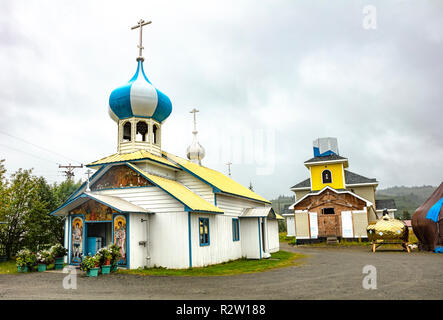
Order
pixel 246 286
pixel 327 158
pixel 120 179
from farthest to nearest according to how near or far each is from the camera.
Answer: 1. pixel 327 158
2. pixel 120 179
3. pixel 246 286

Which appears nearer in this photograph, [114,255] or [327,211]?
[114,255]

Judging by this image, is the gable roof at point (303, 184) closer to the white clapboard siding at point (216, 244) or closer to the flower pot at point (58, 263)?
the white clapboard siding at point (216, 244)

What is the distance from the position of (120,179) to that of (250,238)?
8.26m

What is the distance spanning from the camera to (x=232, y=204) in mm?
19875

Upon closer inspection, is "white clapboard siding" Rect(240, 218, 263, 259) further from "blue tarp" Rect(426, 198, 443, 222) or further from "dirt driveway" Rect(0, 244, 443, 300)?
"blue tarp" Rect(426, 198, 443, 222)

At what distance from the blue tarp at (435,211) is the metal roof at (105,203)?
54.4 ft

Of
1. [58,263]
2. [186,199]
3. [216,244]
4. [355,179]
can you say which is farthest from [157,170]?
[355,179]

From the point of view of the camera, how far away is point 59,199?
885 inches

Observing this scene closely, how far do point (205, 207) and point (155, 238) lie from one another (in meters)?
2.60

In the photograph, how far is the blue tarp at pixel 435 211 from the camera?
20.5m

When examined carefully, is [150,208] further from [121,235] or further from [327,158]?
[327,158]

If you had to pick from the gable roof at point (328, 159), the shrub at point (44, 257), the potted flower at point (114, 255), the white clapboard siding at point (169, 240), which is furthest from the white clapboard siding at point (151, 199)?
the gable roof at point (328, 159)
